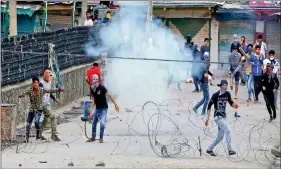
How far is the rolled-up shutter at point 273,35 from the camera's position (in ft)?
94.3

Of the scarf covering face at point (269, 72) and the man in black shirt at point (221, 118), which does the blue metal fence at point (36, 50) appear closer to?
the man in black shirt at point (221, 118)

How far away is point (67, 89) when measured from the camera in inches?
771

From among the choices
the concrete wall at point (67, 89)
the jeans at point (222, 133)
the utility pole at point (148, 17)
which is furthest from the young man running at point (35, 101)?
the utility pole at point (148, 17)

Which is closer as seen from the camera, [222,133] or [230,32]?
[222,133]

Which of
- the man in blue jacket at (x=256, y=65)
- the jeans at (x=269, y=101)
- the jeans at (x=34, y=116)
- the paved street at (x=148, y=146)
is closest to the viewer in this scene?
the paved street at (x=148, y=146)

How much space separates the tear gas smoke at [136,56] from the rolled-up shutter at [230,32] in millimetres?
6014

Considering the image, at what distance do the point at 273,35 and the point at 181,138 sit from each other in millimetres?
15603

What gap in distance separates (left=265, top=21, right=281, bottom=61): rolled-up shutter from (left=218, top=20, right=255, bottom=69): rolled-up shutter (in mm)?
586

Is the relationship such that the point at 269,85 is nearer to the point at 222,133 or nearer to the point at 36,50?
the point at 222,133

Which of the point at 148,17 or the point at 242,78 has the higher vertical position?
the point at 148,17

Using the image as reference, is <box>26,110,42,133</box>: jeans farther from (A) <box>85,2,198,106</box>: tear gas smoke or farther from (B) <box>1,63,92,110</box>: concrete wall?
(A) <box>85,2,198,106</box>: tear gas smoke

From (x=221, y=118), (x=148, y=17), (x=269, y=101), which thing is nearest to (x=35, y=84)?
(x=221, y=118)

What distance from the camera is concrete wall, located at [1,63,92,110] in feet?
50.4

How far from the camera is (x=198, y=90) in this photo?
21953 mm
